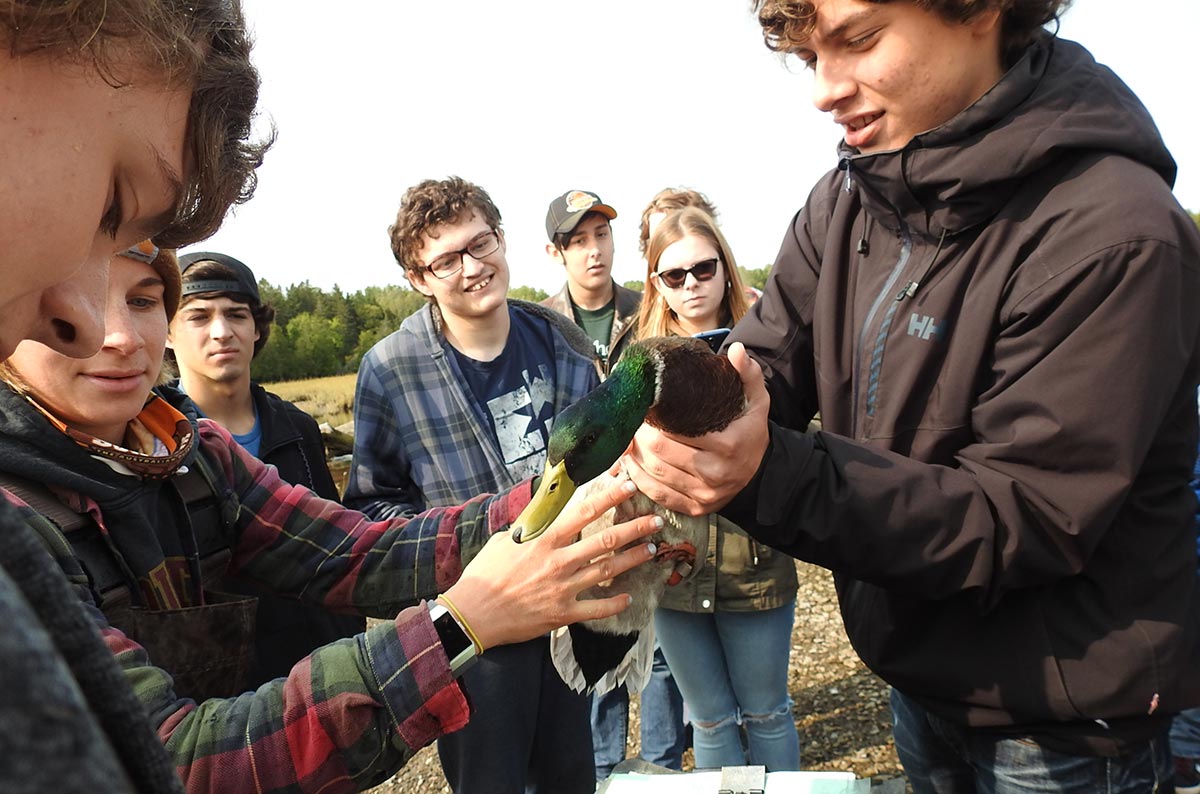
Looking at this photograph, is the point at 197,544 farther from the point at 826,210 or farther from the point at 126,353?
the point at 826,210

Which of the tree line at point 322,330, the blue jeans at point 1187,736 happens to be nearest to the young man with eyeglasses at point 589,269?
the blue jeans at point 1187,736

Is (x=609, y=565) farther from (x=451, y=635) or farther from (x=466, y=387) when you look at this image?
(x=466, y=387)

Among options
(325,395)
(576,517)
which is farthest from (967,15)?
(325,395)

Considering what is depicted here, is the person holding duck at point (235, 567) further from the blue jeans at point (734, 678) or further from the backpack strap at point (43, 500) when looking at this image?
the blue jeans at point (734, 678)

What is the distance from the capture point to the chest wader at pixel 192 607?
1.46m

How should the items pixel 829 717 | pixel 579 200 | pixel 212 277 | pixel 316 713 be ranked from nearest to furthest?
pixel 316 713 → pixel 212 277 → pixel 829 717 → pixel 579 200

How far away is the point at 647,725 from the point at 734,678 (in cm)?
71

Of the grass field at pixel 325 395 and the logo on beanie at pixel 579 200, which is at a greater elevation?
the logo on beanie at pixel 579 200

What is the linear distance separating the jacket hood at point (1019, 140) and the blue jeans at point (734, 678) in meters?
2.06

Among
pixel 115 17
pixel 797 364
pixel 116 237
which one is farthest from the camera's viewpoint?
pixel 797 364

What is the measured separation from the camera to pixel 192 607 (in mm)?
1648

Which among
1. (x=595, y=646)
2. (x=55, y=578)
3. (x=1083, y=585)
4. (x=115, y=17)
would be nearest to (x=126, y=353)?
(x=115, y=17)

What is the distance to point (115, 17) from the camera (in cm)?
72

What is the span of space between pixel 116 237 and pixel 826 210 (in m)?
1.73
